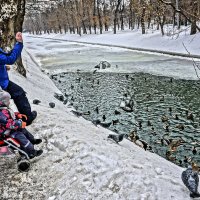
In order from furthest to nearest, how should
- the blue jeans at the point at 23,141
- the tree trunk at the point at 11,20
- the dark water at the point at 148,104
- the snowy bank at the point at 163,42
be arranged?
the snowy bank at the point at 163,42, the tree trunk at the point at 11,20, the dark water at the point at 148,104, the blue jeans at the point at 23,141

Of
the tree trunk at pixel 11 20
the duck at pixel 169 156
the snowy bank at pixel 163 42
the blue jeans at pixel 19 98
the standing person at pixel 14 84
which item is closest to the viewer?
the standing person at pixel 14 84

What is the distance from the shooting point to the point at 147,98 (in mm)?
18188

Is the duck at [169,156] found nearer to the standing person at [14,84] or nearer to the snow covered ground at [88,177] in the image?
the snow covered ground at [88,177]

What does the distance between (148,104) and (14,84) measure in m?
10.7

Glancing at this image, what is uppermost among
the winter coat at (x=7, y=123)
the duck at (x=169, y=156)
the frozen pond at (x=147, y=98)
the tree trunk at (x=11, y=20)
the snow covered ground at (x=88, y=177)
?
the tree trunk at (x=11, y=20)

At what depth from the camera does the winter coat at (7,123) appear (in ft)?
19.6

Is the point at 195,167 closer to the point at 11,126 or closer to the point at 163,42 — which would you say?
the point at 11,126

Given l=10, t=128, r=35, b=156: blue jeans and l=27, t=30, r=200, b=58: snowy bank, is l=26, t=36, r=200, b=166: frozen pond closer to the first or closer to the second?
l=27, t=30, r=200, b=58: snowy bank

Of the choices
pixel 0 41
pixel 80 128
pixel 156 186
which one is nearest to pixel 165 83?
pixel 0 41

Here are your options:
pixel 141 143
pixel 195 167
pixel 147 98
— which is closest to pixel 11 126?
pixel 195 167

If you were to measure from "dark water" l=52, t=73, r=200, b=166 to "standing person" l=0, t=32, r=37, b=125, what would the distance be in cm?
490

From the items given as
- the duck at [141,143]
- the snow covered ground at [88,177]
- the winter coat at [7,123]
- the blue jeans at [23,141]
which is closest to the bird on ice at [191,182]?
the snow covered ground at [88,177]

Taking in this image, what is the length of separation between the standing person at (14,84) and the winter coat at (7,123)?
32.3 inches

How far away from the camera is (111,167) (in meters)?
5.93
